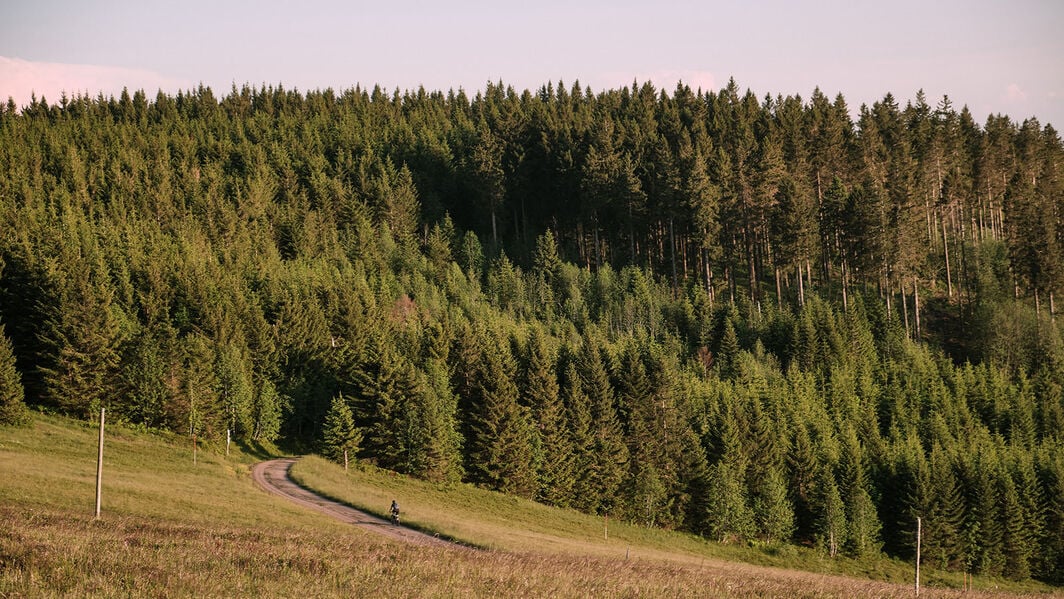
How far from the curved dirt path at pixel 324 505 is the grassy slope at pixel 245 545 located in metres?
1.41

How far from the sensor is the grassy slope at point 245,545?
1969cm

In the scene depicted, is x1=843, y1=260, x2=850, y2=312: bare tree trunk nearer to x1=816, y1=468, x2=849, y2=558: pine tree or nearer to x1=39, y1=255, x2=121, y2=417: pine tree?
x1=816, y1=468, x2=849, y2=558: pine tree

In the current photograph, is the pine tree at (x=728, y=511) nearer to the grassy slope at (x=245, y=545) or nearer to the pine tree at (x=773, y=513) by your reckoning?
the pine tree at (x=773, y=513)

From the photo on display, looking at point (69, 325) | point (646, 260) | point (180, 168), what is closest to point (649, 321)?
point (646, 260)

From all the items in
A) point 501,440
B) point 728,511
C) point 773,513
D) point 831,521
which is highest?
point 501,440

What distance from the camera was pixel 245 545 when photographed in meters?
25.2

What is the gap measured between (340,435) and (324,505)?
16.7m

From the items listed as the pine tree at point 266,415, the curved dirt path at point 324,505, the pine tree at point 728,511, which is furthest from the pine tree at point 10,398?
the pine tree at point 728,511

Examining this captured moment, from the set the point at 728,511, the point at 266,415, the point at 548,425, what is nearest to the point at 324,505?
the point at 266,415

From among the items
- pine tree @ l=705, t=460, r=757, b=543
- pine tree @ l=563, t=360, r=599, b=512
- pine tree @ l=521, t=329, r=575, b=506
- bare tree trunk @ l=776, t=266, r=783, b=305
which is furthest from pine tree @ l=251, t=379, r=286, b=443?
bare tree trunk @ l=776, t=266, r=783, b=305

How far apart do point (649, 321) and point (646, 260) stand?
21123mm

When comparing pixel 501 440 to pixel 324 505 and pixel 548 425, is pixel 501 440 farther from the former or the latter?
pixel 324 505

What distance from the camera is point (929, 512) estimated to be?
64.3m

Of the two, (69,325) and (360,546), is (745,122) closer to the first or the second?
(69,325)
